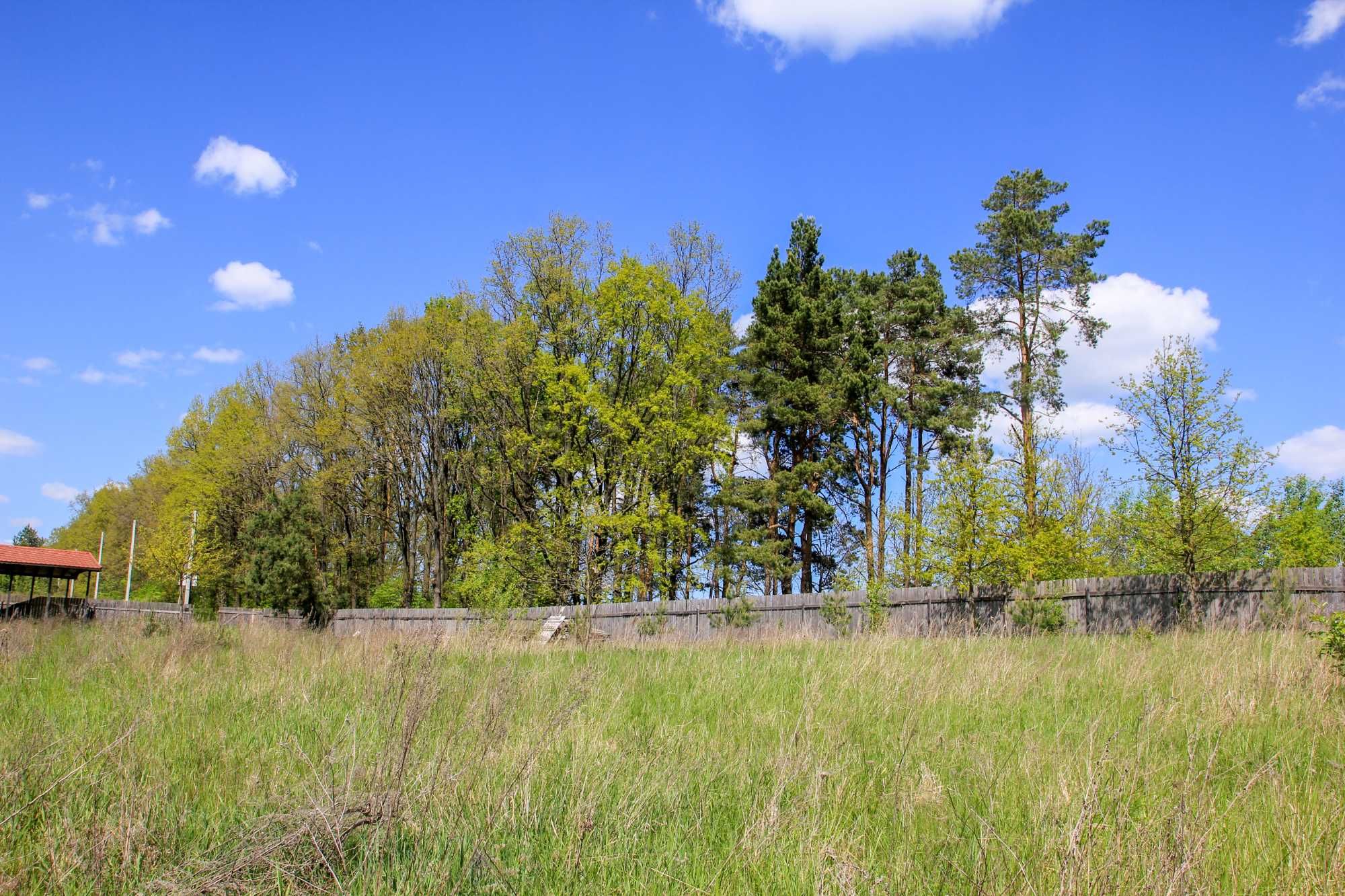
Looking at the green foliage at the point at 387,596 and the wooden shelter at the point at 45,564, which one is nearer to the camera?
the wooden shelter at the point at 45,564

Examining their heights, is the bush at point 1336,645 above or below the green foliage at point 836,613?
above

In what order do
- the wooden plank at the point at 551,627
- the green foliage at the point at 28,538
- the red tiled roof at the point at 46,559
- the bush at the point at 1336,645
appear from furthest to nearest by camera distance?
the green foliage at the point at 28,538 < the red tiled roof at the point at 46,559 < the wooden plank at the point at 551,627 < the bush at the point at 1336,645

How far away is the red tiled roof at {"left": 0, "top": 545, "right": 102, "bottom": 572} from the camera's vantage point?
118 feet

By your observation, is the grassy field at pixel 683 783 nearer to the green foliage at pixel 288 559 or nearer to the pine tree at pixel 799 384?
the pine tree at pixel 799 384

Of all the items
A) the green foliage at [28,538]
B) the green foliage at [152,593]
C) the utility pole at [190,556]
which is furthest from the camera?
the green foliage at [28,538]

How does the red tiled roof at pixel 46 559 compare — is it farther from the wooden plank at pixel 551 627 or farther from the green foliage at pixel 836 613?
the green foliage at pixel 836 613

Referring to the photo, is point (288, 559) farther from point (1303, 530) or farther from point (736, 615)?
point (1303, 530)

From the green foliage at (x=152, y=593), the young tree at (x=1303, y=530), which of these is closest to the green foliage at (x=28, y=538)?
the green foliage at (x=152, y=593)

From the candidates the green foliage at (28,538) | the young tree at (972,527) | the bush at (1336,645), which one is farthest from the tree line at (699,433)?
the green foliage at (28,538)

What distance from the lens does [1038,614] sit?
16281mm

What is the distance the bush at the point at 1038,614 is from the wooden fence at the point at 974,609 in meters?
0.25

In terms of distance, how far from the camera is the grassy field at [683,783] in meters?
2.74

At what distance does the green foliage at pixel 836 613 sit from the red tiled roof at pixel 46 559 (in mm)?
34639

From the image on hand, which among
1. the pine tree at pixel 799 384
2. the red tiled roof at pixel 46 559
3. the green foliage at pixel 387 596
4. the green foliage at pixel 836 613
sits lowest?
the green foliage at pixel 387 596
